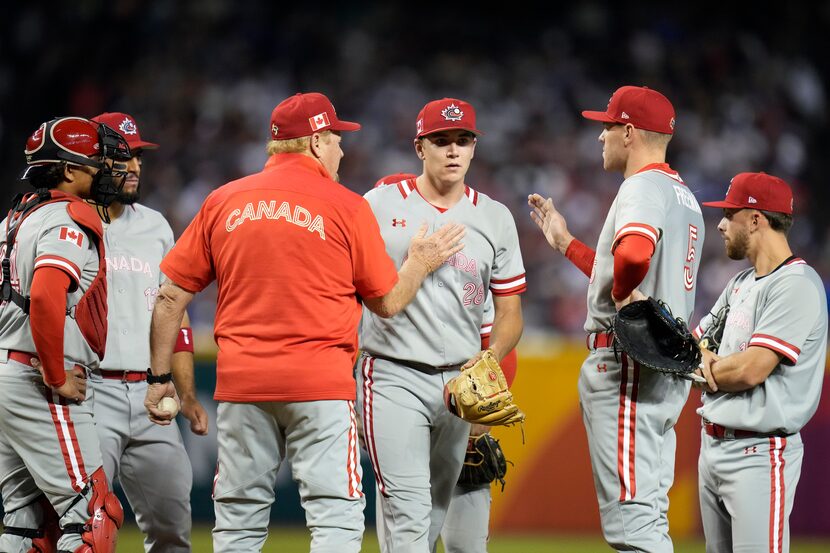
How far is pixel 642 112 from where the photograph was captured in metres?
5.25

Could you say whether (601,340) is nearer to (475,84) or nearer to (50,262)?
(50,262)

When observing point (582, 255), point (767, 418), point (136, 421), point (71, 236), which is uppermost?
point (71, 236)

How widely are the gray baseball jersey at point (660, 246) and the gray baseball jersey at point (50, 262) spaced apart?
7.93 ft

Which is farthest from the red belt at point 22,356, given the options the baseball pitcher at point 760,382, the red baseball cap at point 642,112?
the baseball pitcher at point 760,382

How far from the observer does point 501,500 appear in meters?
9.03

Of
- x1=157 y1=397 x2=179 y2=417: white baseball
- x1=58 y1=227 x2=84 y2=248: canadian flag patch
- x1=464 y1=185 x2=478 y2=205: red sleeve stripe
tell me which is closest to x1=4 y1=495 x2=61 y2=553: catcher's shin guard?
x1=157 y1=397 x2=179 y2=417: white baseball

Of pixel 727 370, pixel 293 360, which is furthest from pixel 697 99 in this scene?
pixel 293 360

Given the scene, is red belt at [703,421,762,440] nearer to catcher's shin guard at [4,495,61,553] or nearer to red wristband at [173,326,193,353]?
red wristband at [173,326,193,353]

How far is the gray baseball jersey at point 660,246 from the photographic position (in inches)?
197

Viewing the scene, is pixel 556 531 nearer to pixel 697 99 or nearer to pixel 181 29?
pixel 697 99

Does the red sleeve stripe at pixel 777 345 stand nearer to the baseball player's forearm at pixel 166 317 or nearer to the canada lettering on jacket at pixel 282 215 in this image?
the canada lettering on jacket at pixel 282 215

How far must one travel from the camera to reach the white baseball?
17.2ft

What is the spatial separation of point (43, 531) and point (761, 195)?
3.91 meters

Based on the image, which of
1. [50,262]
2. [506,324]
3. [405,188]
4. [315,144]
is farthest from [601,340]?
[50,262]
